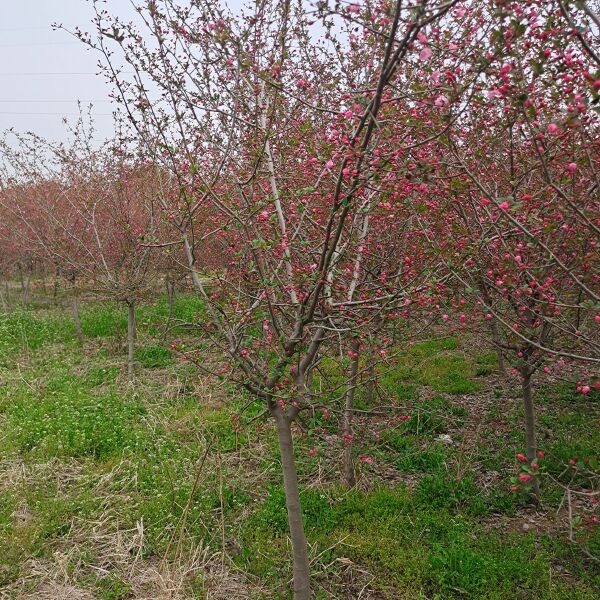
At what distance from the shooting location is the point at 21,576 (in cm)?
333

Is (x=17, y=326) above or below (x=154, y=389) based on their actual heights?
above

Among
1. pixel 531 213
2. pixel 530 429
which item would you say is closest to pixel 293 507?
pixel 531 213

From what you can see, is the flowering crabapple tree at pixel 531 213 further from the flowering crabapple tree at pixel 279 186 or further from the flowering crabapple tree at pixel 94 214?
the flowering crabapple tree at pixel 94 214

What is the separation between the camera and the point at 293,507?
286 centimetres

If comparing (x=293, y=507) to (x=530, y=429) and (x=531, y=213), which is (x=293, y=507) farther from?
(x=530, y=429)

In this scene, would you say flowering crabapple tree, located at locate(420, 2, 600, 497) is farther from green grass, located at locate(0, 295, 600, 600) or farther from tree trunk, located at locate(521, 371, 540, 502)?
green grass, located at locate(0, 295, 600, 600)

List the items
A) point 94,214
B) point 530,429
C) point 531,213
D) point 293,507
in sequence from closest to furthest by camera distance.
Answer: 1. point 531,213
2. point 293,507
3. point 530,429
4. point 94,214

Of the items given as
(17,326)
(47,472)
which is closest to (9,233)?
(17,326)

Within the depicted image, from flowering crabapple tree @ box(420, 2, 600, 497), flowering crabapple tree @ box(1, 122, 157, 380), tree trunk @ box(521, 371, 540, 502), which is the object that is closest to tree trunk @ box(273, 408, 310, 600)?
flowering crabapple tree @ box(420, 2, 600, 497)

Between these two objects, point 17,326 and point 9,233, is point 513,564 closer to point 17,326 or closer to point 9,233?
point 17,326

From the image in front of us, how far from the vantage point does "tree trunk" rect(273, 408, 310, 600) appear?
2828 millimetres

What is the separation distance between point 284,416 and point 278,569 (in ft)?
4.22

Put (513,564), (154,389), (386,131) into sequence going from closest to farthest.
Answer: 1. (386,131)
2. (513,564)
3. (154,389)

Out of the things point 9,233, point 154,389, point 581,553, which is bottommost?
point 581,553
